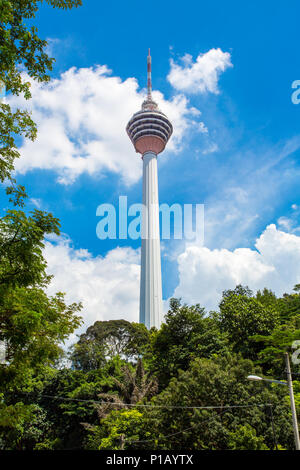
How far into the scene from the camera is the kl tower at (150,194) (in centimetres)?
7249

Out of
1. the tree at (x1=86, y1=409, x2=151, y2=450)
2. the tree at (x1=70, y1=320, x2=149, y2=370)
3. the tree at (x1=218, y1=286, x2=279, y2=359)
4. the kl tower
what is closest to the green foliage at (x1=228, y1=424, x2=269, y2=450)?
the tree at (x1=86, y1=409, x2=151, y2=450)

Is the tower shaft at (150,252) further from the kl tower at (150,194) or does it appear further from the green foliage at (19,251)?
the green foliage at (19,251)

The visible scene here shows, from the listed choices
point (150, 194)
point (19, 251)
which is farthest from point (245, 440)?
point (150, 194)

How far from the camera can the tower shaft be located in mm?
71375

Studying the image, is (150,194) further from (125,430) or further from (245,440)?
(245,440)

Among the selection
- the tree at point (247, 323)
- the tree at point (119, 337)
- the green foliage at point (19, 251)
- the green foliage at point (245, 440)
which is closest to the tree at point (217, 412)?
the green foliage at point (245, 440)

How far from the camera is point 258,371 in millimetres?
19953

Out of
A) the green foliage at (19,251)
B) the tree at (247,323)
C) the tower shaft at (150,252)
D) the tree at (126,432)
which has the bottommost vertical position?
the tree at (126,432)

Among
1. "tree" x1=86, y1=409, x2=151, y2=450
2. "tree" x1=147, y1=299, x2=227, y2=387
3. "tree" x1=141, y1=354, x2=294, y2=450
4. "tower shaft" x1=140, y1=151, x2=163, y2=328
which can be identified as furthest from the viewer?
"tower shaft" x1=140, y1=151, x2=163, y2=328

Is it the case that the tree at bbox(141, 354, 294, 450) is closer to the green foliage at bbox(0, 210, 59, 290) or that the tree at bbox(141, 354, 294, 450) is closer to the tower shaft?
the green foliage at bbox(0, 210, 59, 290)

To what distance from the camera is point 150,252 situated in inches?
3061

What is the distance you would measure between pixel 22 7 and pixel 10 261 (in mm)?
6084
